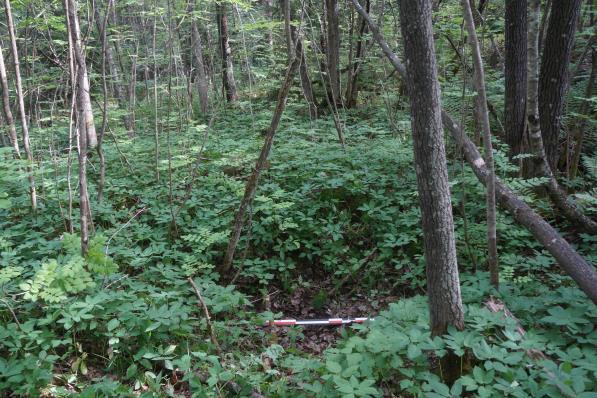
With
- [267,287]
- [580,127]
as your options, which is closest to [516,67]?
[580,127]

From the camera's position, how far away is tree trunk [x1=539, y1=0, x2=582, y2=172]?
190 inches

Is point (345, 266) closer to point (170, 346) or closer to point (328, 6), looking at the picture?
point (170, 346)

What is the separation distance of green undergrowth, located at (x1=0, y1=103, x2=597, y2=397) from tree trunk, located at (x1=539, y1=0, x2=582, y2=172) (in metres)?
0.77

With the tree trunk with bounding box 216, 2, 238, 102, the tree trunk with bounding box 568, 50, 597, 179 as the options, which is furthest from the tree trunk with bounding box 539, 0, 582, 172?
the tree trunk with bounding box 216, 2, 238, 102

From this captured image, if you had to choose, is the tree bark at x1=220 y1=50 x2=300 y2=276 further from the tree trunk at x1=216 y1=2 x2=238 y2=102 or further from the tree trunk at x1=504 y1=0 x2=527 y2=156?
the tree trunk at x1=216 y1=2 x2=238 y2=102

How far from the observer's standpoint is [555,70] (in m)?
5.09

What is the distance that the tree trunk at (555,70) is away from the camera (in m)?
4.84

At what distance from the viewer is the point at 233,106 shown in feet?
42.0

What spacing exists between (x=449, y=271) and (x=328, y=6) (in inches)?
380

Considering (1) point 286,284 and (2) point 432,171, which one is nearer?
(2) point 432,171

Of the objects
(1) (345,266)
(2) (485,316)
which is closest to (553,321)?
(2) (485,316)

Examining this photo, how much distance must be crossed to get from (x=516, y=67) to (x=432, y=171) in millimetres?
3711

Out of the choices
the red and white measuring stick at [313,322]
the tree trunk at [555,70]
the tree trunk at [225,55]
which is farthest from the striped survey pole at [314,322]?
the tree trunk at [225,55]

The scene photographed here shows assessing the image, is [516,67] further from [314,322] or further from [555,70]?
[314,322]
